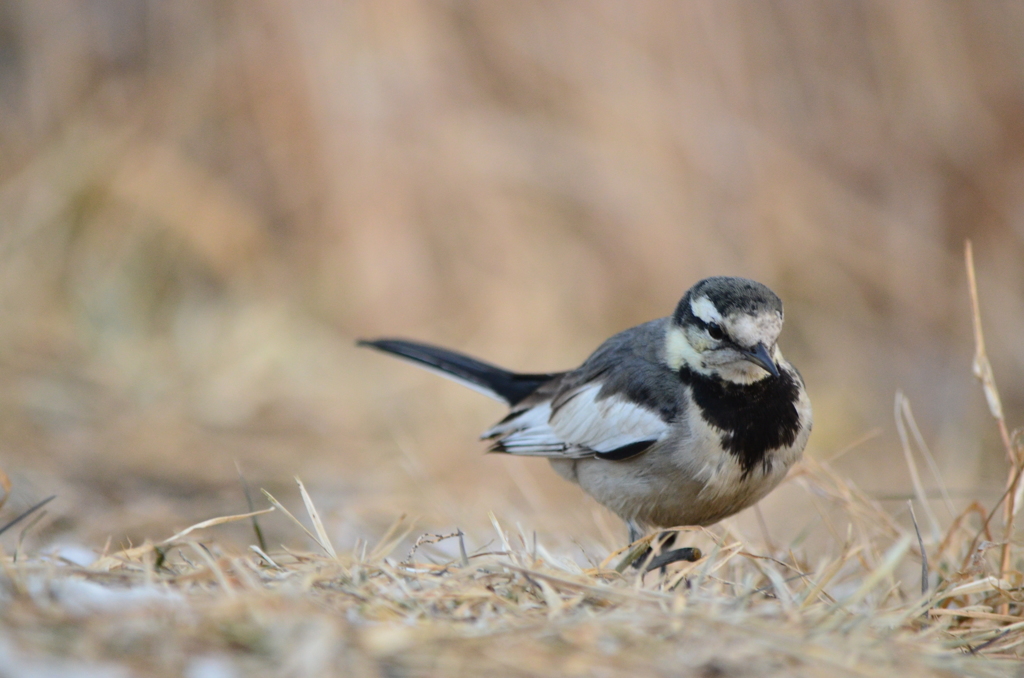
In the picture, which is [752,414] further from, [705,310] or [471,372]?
[471,372]

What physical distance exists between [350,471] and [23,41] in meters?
4.84

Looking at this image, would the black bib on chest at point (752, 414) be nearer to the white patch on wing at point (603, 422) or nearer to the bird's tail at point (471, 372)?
the white patch on wing at point (603, 422)

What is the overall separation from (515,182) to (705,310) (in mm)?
4826

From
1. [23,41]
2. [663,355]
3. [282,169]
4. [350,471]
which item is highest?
[23,41]

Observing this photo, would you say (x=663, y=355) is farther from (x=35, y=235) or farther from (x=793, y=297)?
(x=35, y=235)

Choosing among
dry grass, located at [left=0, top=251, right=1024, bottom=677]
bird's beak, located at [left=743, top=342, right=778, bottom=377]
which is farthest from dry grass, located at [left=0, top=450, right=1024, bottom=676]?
bird's beak, located at [left=743, top=342, right=778, bottom=377]

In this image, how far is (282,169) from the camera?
26.1ft

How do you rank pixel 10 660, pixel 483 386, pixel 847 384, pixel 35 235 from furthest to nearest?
1. pixel 847 384
2. pixel 35 235
3. pixel 483 386
4. pixel 10 660

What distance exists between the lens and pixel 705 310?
355cm

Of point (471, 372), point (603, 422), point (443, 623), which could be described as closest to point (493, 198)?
point (471, 372)

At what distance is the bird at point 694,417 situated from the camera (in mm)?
3436

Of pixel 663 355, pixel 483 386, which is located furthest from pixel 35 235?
pixel 663 355

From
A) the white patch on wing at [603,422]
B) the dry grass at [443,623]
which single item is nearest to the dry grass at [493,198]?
the white patch on wing at [603,422]

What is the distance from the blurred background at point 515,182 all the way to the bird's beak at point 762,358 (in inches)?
154
